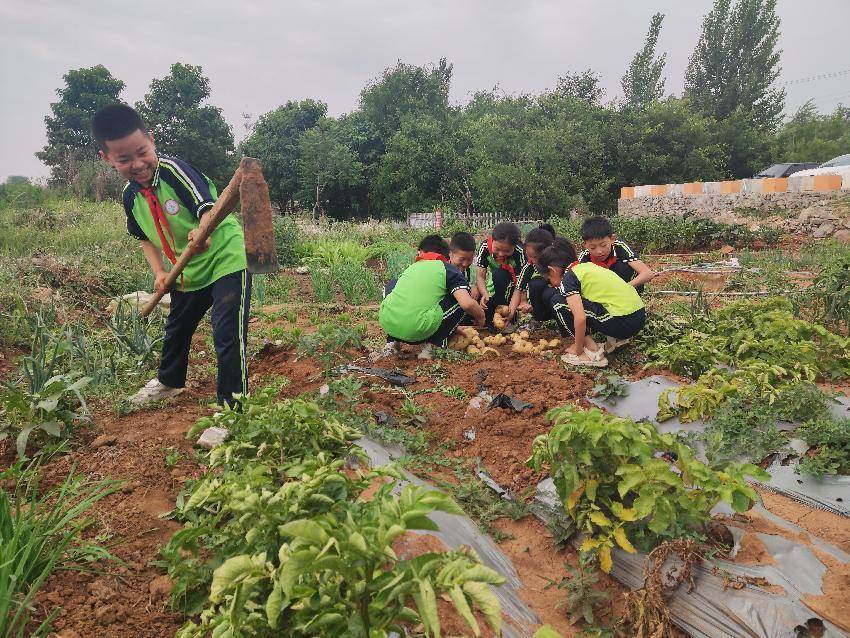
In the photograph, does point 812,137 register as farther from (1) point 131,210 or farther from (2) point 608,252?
(1) point 131,210

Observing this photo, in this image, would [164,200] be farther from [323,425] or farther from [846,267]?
[846,267]

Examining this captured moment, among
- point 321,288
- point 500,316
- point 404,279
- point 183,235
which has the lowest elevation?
point 321,288

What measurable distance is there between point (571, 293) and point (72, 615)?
10.9 feet

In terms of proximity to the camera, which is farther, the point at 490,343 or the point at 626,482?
the point at 490,343

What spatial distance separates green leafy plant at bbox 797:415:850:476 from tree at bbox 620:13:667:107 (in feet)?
95.7

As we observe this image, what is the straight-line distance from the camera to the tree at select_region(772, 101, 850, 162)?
30625mm

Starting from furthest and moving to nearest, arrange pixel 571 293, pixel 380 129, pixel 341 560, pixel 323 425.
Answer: pixel 380 129, pixel 571 293, pixel 323 425, pixel 341 560

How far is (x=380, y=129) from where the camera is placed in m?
26.3

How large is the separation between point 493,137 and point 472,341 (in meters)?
16.1

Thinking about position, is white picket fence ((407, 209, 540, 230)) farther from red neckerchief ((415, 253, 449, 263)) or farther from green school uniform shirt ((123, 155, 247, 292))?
green school uniform shirt ((123, 155, 247, 292))

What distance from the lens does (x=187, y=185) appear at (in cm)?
300

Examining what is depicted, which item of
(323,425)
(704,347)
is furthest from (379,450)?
(704,347)

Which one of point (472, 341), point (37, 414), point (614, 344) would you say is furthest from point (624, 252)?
point (37, 414)

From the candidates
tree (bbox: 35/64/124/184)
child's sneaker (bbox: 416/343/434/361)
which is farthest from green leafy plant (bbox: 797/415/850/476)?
tree (bbox: 35/64/124/184)
